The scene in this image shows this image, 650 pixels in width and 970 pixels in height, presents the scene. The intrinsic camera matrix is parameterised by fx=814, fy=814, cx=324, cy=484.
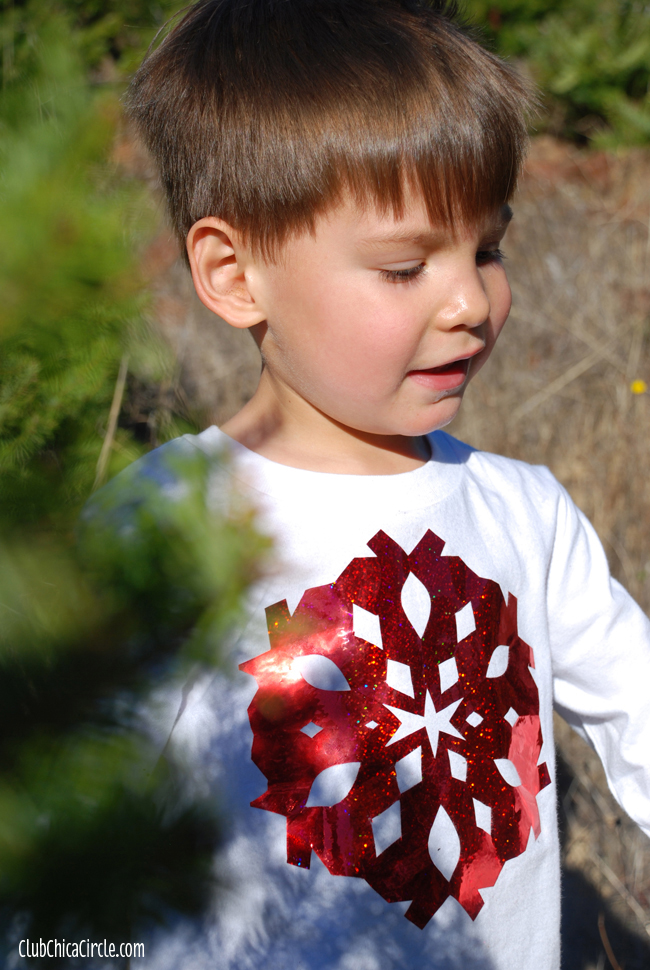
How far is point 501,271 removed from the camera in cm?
91

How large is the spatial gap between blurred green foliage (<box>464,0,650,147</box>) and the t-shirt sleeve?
434cm

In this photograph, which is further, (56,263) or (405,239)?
(405,239)

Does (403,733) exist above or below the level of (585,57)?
above

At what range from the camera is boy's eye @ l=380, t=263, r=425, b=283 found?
81cm

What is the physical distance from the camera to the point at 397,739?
2.81 feet

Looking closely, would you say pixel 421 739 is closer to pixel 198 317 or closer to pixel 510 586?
pixel 510 586

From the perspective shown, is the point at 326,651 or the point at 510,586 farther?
the point at 510,586

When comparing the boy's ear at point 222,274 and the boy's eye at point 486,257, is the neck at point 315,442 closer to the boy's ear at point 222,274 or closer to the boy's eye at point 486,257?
the boy's ear at point 222,274

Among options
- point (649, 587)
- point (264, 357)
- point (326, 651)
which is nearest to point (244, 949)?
point (326, 651)

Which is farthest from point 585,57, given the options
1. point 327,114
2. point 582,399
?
point 327,114

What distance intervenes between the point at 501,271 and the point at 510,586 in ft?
1.20

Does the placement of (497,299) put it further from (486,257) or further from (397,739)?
(397,739)

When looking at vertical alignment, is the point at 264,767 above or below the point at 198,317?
above

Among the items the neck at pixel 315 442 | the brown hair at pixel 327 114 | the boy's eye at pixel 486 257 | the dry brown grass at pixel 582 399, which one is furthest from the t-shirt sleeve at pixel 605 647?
the dry brown grass at pixel 582 399
